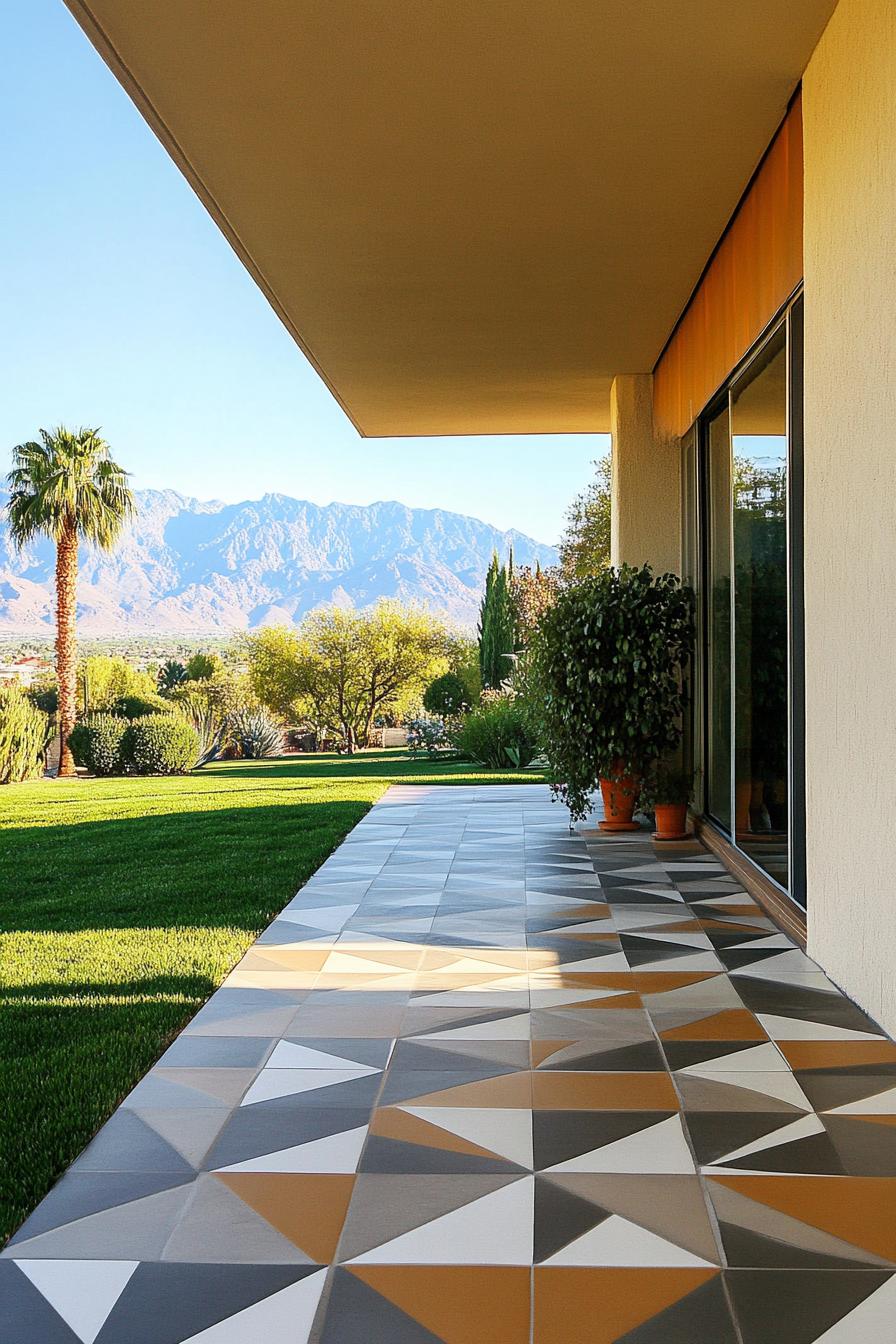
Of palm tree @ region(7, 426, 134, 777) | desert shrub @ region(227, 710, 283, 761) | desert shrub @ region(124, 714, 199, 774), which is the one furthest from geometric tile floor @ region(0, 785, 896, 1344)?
palm tree @ region(7, 426, 134, 777)

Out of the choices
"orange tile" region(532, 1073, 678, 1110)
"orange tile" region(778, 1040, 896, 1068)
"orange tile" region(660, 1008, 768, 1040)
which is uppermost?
"orange tile" region(778, 1040, 896, 1068)

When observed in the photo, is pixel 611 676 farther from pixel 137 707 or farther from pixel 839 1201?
pixel 137 707

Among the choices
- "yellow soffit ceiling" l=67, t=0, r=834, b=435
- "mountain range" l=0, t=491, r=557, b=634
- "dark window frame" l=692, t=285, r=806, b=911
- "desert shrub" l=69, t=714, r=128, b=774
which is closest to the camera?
"yellow soffit ceiling" l=67, t=0, r=834, b=435

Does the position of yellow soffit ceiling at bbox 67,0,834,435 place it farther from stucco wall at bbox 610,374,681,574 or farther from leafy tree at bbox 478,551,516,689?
leafy tree at bbox 478,551,516,689

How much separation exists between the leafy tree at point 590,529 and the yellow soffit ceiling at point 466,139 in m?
13.5

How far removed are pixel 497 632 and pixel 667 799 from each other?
55.9 feet

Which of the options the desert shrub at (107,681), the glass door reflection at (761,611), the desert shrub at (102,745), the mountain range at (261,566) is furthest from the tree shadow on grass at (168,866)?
the mountain range at (261,566)

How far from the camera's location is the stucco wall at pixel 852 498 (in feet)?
10.5

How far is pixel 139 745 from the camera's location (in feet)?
56.4

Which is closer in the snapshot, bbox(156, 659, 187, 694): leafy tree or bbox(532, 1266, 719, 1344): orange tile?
bbox(532, 1266, 719, 1344): orange tile

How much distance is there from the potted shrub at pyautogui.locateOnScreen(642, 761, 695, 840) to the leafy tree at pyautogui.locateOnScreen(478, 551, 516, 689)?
51.8 ft

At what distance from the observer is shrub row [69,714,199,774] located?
56.0 ft

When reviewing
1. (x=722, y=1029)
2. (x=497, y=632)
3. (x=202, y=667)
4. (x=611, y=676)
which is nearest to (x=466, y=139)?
(x=611, y=676)

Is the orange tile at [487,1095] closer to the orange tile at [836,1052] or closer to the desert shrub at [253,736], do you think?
the orange tile at [836,1052]
